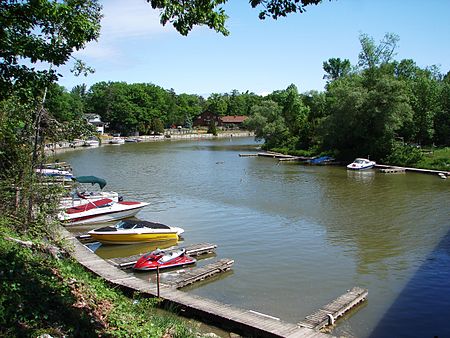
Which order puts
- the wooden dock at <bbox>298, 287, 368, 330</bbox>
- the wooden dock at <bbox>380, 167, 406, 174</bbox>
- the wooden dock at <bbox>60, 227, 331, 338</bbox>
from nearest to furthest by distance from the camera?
the wooden dock at <bbox>60, 227, 331, 338</bbox>
the wooden dock at <bbox>298, 287, 368, 330</bbox>
the wooden dock at <bbox>380, 167, 406, 174</bbox>

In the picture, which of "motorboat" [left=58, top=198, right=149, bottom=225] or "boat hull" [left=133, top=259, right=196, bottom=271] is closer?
"boat hull" [left=133, top=259, right=196, bottom=271]

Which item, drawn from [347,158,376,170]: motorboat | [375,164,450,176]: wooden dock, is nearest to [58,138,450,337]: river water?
[375,164,450,176]: wooden dock

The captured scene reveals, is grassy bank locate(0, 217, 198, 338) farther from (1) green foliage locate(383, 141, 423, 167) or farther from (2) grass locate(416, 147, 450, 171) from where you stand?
(1) green foliage locate(383, 141, 423, 167)

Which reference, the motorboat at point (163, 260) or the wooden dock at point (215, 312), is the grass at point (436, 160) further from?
the wooden dock at point (215, 312)

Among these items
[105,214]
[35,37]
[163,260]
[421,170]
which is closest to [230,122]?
[421,170]

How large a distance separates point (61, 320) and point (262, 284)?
9.80 meters

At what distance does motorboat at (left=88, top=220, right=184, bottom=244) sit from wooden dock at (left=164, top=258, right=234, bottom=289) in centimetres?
470

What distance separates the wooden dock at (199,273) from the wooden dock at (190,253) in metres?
1.93

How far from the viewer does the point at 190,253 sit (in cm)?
1970

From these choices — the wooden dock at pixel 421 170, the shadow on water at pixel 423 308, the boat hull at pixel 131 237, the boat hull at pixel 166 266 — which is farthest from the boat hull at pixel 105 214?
the wooden dock at pixel 421 170

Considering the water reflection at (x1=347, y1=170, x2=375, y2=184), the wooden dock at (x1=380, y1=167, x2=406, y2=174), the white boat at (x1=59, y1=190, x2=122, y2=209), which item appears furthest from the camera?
the wooden dock at (x1=380, y1=167, x2=406, y2=174)

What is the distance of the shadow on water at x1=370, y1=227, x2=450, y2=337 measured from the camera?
506 inches

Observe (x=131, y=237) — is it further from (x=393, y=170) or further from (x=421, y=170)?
(x=421, y=170)

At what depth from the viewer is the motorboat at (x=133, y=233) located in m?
21.5
